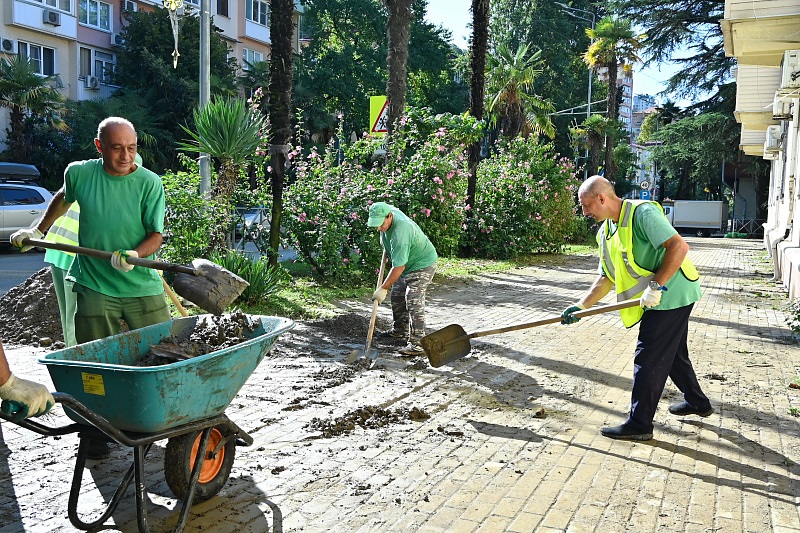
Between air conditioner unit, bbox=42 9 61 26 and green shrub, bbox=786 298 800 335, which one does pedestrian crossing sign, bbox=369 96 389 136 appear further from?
air conditioner unit, bbox=42 9 61 26

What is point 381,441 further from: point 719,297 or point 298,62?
point 298,62

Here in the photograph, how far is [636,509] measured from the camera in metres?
4.41

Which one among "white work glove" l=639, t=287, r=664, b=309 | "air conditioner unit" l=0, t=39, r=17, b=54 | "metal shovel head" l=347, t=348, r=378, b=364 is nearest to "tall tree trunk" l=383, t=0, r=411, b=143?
"metal shovel head" l=347, t=348, r=378, b=364

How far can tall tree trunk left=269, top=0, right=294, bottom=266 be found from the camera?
12.3 metres

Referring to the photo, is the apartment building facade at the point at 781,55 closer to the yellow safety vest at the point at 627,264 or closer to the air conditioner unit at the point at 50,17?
the yellow safety vest at the point at 627,264

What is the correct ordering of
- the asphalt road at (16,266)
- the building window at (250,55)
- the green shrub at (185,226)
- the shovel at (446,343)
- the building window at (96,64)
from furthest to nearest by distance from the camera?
the building window at (250,55)
the building window at (96,64)
the asphalt road at (16,266)
the green shrub at (185,226)
the shovel at (446,343)

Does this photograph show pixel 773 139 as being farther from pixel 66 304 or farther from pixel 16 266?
pixel 66 304

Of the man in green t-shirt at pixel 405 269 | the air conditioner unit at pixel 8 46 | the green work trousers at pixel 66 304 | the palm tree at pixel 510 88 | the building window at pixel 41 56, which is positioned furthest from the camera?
the building window at pixel 41 56

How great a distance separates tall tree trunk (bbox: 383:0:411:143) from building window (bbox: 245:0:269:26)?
26936 mm

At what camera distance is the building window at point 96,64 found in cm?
3444

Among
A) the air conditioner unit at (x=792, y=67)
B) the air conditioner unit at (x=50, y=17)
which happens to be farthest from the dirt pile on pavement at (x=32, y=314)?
the air conditioner unit at (x=50, y=17)

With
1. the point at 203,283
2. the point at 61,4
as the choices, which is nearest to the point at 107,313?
the point at 203,283

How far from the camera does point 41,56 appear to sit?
32594 mm

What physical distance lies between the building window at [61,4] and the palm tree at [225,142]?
24577 mm
